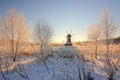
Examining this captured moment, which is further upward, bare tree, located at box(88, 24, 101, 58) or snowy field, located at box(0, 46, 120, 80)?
bare tree, located at box(88, 24, 101, 58)

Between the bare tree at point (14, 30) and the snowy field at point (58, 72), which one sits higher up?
the bare tree at point (14, 30)

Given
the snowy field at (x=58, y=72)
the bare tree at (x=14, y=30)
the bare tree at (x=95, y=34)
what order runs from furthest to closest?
the bare tree at (x=95, y=34)
the bare tree at (x=14, y=30)
the snowy field at (x=58, y=72)

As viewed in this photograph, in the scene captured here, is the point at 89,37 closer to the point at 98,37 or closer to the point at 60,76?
the point at 98,37

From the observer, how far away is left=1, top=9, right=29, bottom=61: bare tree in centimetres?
1867

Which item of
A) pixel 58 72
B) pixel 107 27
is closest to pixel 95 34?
pixel 107 27

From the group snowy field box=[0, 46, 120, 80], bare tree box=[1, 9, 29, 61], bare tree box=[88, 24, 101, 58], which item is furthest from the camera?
bare tree box=[88, 24, 101, 58]

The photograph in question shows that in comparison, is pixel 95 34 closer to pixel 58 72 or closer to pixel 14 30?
pixel 14 30

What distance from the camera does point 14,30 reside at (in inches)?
744

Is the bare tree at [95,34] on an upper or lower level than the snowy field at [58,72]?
upper

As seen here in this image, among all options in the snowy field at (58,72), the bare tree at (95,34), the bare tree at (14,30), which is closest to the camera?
the snowy field at (58,72)

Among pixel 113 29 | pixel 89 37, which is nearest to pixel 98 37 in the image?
pixel 89 37

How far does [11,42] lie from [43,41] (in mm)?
5991

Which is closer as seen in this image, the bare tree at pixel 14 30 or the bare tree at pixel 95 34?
the bare tree at pixel 14 30

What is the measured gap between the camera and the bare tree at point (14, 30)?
18672 mm
